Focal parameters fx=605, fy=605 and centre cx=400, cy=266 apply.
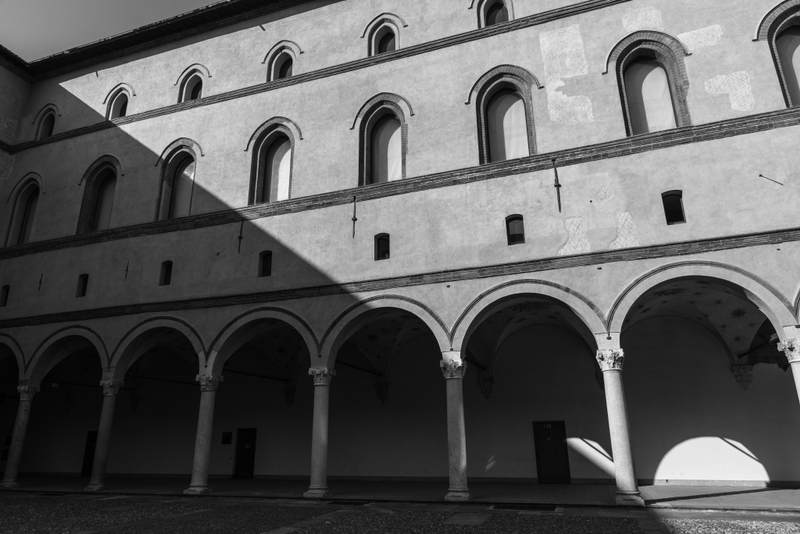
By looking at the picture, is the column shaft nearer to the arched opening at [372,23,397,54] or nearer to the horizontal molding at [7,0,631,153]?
the horizontal molding at [7,0,631,153]

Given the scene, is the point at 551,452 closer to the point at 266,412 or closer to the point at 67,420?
the point at 266,412

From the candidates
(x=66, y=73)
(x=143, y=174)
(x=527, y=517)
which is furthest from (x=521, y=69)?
(x=66, y=73)

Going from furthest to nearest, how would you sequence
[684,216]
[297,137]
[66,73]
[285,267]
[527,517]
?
[66,73] → [297,137] → [285,267] → [684,216] → [527,517]

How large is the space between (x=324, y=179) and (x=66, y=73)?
40.0 ft

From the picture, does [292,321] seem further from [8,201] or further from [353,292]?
[8,201]

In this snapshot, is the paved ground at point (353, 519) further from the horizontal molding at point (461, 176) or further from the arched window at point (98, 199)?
the arched window at point (98, 199)

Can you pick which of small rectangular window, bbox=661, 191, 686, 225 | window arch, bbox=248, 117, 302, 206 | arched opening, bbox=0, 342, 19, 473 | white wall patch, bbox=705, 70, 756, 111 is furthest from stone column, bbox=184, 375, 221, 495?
white wall patch, bbox=705, 70, 756, 111

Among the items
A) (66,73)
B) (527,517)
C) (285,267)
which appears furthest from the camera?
(66,73)

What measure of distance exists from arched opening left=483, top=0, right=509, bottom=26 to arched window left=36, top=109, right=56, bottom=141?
15.1 meters

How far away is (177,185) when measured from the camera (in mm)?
17906

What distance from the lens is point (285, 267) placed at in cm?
1507

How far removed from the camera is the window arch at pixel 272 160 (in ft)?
54.2

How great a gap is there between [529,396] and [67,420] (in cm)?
1600

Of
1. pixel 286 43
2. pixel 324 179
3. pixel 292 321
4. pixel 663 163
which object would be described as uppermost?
pixel 286 43
